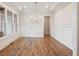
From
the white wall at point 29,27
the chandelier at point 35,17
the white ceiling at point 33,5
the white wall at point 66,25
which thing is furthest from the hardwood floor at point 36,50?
the white wall at point 29,27

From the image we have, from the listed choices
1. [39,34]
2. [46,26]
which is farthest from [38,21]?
[46,26]

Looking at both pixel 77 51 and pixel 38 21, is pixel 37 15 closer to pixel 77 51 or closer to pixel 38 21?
pixel 38 21

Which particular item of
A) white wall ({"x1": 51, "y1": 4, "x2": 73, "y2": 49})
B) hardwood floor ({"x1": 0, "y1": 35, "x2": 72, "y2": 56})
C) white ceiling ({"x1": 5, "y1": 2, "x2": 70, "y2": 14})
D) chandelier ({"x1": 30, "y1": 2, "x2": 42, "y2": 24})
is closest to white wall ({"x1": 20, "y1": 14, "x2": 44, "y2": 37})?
chandelier ({"x1": 30, "y1": 2, "x2": 42, "y2": 24})

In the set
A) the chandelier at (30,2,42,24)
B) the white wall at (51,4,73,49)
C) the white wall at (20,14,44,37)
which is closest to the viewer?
the white wall at (51,4,73,49)

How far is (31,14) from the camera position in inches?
472

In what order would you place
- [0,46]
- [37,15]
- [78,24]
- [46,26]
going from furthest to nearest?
[46,26], [37,15], [0,46], [78,24]

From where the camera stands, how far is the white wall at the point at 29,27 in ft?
39.9

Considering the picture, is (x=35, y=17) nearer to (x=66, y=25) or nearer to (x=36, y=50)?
(x=66, y=25)

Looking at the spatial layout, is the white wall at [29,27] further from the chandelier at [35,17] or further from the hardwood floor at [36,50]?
the hardwood floor at [36,50]

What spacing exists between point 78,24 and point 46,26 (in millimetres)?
14033

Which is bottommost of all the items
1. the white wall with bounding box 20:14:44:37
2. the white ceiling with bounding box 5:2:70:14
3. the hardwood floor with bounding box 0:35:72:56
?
the hardwood floor with bounding box 0:35:72:56

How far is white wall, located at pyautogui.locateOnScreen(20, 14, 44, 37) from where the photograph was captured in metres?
12.1

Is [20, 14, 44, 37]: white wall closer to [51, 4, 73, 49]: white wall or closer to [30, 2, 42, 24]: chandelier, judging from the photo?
[30, 2, 42, 24]: chandelier

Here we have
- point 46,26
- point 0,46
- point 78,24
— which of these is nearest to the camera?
point 78,24
